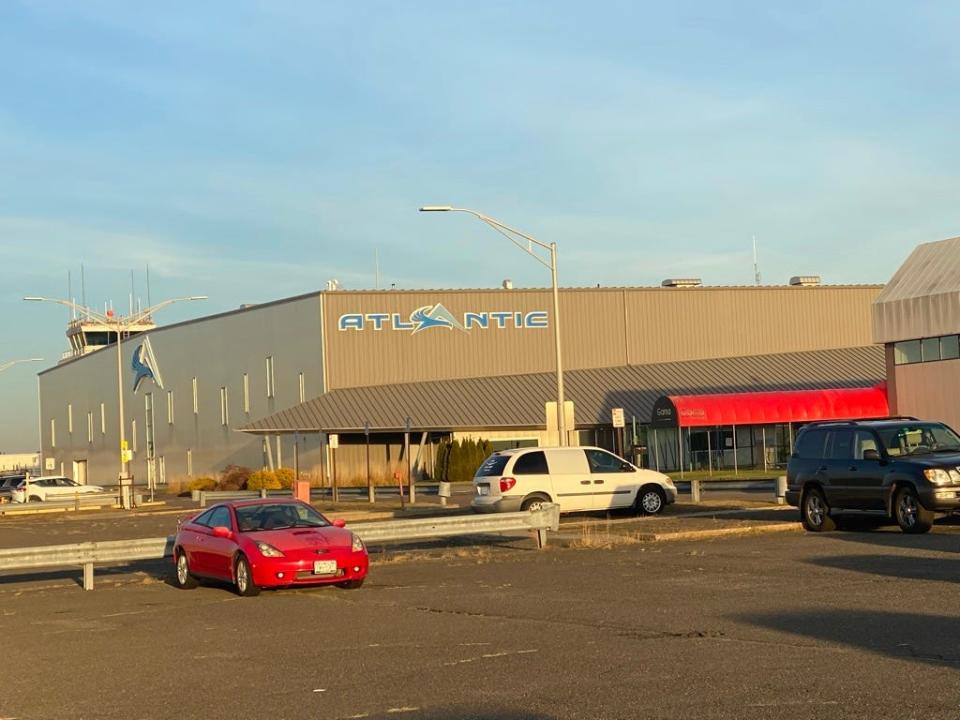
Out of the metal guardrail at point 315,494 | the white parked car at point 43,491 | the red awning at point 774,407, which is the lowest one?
the metal guardrail at point 315,494

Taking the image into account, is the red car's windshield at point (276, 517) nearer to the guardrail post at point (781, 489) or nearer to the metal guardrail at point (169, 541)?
the metal guardrail at point (169, 541)

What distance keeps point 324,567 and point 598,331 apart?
206 ft

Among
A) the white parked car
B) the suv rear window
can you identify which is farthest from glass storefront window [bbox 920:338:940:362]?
the white parked car

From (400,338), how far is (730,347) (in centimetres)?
2018

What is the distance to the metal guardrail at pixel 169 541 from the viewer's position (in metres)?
20.8

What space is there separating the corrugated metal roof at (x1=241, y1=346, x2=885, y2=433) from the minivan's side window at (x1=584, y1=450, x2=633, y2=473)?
39809 millimetres

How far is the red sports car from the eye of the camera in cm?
1875

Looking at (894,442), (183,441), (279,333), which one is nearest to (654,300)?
(279,333)

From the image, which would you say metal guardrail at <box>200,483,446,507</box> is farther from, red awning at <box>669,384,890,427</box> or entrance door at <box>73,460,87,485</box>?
entrance door at <box>73,460,87,485</box>

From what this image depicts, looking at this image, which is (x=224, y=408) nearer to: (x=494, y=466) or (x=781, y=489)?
(x=781, y=489)

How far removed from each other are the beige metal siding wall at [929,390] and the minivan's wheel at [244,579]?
30873 mm

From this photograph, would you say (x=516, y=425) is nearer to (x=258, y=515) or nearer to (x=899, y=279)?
(x=899, y=279)

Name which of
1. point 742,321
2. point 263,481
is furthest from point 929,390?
point 742,321

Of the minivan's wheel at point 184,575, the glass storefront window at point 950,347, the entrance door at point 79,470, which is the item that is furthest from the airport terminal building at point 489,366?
the minivan's wheel at point 184,575
